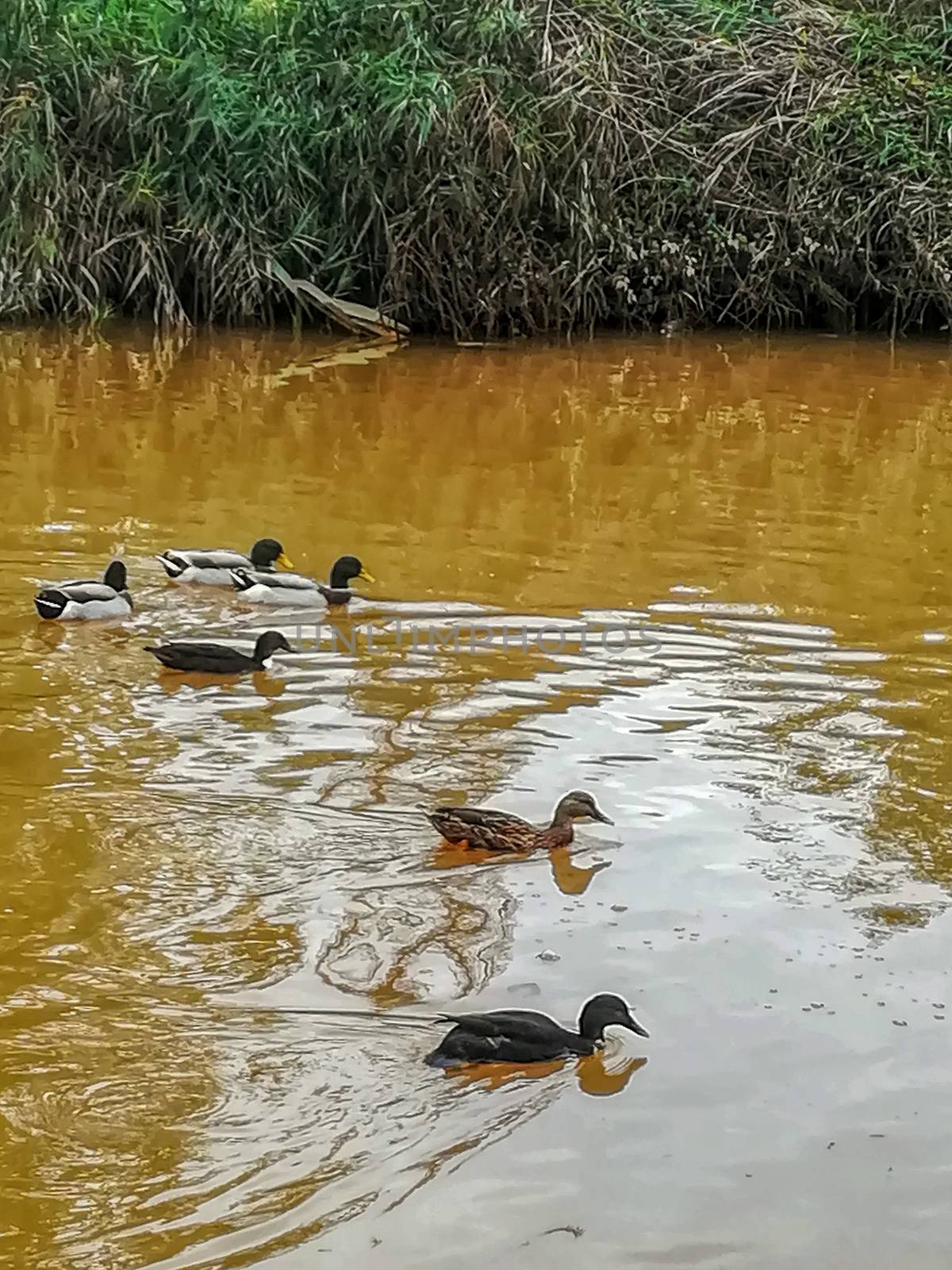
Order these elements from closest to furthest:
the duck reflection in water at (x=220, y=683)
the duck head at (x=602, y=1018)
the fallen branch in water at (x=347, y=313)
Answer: the duck head at (x=602, y=1018), the duck reflection in water at (x=220, y=683), the fallen branch in water at (x=347, y=313)

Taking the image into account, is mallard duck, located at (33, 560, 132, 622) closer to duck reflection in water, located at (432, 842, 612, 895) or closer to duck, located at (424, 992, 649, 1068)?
duck reflection in water, located at (432, 842, 612, 895)

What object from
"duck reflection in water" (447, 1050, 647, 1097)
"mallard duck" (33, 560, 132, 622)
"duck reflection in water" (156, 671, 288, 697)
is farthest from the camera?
"mallard duck" (33, 560, 132, 622)

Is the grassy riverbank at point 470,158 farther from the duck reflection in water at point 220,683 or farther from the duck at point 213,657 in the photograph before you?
the duck reflection in water at point 220,683

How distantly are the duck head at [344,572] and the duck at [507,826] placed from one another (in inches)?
115

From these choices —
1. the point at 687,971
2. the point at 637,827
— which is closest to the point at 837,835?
the point at 637,827

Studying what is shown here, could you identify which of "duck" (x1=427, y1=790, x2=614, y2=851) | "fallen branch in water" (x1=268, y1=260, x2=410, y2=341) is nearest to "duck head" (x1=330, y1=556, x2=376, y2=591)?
"duck" (x1=427, y1=790, x2=614, y2=851)

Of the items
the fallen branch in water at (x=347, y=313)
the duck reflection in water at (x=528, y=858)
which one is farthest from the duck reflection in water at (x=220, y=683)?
the fallen branch in water at (x=347, y=313)

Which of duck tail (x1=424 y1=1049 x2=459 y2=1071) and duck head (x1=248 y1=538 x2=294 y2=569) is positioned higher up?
duck head (x1=248 y1=538 x2=294 y2=569)

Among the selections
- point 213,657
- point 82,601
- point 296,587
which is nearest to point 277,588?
point 296,587

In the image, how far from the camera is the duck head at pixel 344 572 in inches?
334

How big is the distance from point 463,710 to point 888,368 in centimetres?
1072

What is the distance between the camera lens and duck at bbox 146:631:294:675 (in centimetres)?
725

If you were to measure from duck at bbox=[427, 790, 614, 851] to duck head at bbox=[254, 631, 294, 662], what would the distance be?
1909mm

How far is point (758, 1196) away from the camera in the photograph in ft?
12.6
